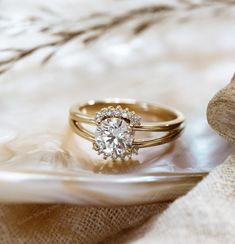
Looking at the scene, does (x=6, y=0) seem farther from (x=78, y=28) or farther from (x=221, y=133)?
(x=221, y=133)

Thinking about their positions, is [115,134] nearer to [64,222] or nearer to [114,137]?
[114,137]

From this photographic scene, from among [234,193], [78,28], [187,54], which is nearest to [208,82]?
[187,54]

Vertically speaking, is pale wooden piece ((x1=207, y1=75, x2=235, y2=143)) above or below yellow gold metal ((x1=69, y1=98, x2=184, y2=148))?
above

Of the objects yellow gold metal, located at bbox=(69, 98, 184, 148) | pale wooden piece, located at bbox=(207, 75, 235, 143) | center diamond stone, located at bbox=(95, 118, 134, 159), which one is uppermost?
pale wooden piece, located at bbox=(207, 75, 235, 143)

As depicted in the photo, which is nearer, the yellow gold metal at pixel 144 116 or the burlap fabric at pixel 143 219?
the burlap fabric at pixel 143 219

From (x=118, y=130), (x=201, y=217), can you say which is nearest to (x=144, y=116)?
(x=118, y=130)

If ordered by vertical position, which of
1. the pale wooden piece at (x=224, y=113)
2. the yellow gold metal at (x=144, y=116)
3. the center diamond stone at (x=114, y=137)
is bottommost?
the yellow gold metal at (x=144, y=116)

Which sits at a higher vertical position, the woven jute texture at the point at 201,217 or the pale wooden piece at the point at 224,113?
the pale wooden piece at the point at 224,113
